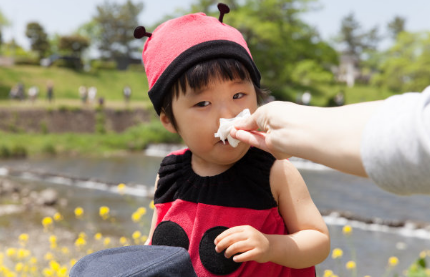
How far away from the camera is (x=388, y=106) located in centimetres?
88

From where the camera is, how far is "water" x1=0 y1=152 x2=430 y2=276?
23.4 ft

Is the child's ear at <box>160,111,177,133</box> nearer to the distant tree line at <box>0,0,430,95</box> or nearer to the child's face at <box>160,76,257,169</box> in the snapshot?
the child's face at <box>160,76,257,169</box>

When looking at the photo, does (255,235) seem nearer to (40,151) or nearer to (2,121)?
(40,151)

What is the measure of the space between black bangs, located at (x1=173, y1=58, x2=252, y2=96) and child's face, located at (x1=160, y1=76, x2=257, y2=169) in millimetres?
17

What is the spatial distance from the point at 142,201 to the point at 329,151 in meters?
10.9

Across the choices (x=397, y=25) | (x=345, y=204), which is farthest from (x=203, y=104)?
(x=397, y=25)

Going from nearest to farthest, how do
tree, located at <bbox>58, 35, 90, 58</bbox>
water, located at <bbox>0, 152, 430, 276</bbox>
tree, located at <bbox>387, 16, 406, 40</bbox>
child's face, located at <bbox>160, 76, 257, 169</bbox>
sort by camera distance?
1. child's face, located at <bbox>160, 76, 257, 169</bbox>
2. water, located at <bbox>0, 152, 430, 276</bbox>
3. tree, located at <bbox>58, 35, 90, 58</bbox>
4. tree, located at <bbox>387, 16, 406, 40</bbox>

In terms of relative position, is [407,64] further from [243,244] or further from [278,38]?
[243,244]

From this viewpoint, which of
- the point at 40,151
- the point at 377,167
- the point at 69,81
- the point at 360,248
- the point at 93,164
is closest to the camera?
the point at 377,167

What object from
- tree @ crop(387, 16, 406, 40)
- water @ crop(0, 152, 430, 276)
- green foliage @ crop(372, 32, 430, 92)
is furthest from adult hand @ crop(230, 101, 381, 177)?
tree @ crop(387, 16, 406, 40)

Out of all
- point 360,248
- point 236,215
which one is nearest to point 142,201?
point 360,248

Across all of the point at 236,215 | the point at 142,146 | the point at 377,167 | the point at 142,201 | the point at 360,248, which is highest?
the point at 377,167

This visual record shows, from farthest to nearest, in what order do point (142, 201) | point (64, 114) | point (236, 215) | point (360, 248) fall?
point (64, 114) → point (142, 201) → point (360, 248) → point (236, 215)

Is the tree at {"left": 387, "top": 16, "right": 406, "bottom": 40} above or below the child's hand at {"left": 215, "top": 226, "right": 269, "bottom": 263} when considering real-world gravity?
below
